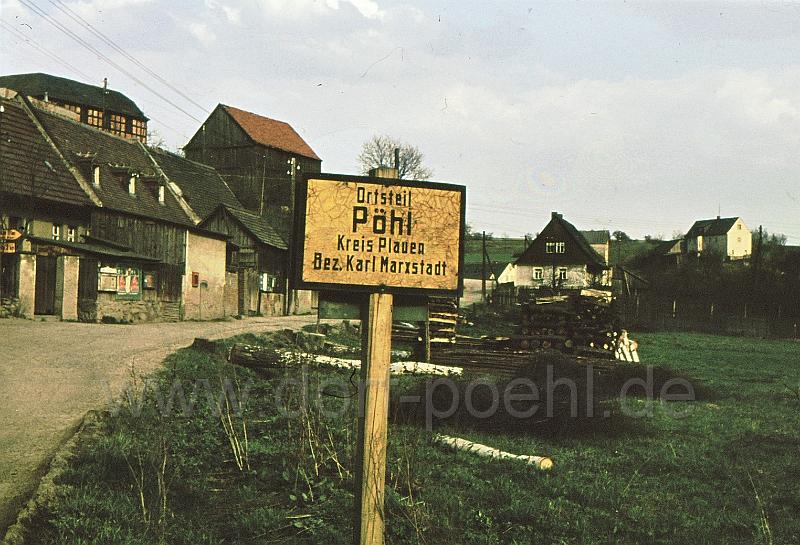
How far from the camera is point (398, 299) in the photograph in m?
3.82

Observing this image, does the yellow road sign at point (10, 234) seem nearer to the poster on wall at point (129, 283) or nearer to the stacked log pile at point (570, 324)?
the poster on wall at point (129, 283)

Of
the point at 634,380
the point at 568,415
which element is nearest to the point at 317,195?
the point at 568,415

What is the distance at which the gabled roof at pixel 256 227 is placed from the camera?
37000 mm

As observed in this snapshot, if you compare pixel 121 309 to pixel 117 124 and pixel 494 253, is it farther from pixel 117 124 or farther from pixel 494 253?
pixel 494 253

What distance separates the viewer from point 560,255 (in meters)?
60.7

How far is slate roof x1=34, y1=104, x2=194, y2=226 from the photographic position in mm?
27672

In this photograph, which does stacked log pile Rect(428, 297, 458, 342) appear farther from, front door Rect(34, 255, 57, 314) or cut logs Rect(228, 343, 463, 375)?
front door Rect(34, 255, 57, 314)

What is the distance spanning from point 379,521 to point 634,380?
11735 mm

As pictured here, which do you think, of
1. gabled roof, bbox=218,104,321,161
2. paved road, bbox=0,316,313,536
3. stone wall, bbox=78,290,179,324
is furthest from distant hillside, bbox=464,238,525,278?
paved road, bbox=0,316,313,536

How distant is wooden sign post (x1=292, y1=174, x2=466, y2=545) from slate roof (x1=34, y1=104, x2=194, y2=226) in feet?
85.2

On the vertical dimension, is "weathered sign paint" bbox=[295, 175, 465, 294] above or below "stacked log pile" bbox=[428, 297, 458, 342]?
above

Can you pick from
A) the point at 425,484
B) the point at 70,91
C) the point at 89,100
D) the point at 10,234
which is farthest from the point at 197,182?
the point at 425,484

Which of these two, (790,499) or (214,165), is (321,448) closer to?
(790,499)

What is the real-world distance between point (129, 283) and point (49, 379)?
17416 mm
